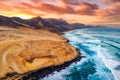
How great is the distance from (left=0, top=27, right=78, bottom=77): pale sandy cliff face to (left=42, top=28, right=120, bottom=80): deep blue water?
0.24m

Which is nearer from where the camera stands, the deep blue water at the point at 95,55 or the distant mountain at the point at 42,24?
the deep blue water at the point at 95,55

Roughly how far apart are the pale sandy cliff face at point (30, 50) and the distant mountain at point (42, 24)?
0.16 meters

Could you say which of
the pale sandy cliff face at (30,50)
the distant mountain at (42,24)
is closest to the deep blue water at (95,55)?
the distant mountain at (42,24)

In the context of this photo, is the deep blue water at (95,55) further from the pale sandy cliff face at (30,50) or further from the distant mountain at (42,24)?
the pale sandy cliff face at (30,50)

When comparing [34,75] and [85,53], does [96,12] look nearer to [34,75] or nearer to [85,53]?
[85,53]

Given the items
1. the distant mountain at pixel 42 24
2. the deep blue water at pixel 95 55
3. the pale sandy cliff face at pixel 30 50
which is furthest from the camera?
the distant mountain at pixel 42 24

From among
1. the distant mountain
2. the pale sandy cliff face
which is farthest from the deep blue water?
the pale sandy cliff face

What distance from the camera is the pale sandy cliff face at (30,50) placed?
18.8 feet

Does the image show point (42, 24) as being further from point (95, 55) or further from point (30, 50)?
point (95, 55)

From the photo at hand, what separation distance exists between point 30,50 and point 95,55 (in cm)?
145

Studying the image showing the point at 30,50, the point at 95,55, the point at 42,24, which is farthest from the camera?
the point at 42,24

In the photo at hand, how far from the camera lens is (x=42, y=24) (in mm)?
6957

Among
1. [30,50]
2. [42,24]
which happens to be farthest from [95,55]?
[30,50]

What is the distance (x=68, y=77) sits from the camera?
596 centimetres
